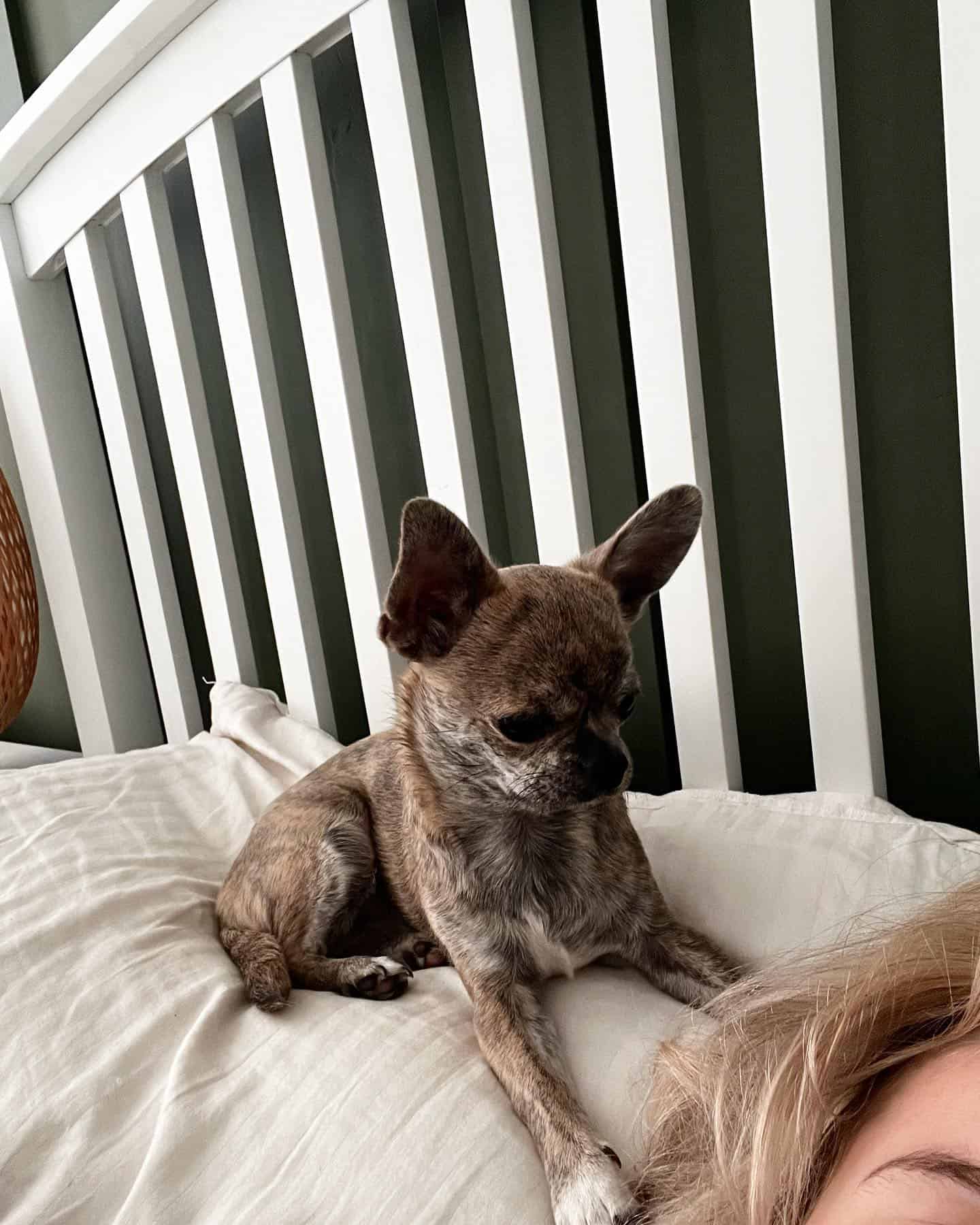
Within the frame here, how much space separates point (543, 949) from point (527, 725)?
0.23 m

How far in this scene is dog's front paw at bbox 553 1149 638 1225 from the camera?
65 centimetres

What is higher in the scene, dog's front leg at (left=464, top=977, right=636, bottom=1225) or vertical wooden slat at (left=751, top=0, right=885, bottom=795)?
vertical wooden slat at (left=751, top=0, right=885, bottom=795)

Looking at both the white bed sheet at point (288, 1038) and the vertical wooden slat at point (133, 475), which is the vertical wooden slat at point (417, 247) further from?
the vertical wooden slat at point (133, 475)

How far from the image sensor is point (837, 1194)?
0.48 meters

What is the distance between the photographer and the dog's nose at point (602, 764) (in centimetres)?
84

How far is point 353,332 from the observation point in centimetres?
138

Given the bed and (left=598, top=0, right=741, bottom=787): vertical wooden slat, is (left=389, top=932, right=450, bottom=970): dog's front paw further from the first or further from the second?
(left=598, top=0, right=741, bottom=787): vertical wooden slat

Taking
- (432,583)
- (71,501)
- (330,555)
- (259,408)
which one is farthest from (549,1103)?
(71,501)

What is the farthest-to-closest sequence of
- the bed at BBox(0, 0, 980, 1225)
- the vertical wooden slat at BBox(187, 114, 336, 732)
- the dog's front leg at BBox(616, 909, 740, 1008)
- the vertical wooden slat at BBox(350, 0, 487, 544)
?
the vertical wooden slat at BBox(187, 114, 336, 732) → the vertical wooden slat at BBox(350, 0, 487, 544) → the dog's front leg at BBox(616, 909, 740, 1008) → the bed at BBox(0, 0, 980, 1225)

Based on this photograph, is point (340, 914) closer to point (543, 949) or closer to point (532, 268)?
point (543, 949)

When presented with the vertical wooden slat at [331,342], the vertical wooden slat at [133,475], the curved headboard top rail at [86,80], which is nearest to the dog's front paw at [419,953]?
the vertical wooden slat at [331,342]

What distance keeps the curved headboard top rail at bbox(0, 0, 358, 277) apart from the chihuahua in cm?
83

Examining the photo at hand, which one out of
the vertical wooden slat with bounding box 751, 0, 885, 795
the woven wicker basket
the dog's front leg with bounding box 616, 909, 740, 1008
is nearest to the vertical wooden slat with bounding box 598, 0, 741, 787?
the vertical wooden slat with bounding box 751, 0, 885, 795

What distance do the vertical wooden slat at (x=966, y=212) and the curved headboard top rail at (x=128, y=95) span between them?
752mm
